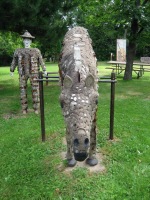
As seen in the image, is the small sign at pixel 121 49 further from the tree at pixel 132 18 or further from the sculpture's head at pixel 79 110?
the sculpture's head at pixel 79 110

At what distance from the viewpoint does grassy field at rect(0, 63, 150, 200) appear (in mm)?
3611

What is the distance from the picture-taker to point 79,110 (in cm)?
292

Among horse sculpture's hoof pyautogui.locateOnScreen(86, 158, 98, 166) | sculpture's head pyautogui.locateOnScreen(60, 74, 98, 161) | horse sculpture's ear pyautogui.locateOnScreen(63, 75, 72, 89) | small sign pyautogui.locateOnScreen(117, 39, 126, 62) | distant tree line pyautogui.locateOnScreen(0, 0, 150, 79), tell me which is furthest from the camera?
small sign pyautogui.locateOnScreen(117, 39, 126, 62)

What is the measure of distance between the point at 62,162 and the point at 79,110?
178 cm

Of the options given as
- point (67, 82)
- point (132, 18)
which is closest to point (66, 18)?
point (132, 18)

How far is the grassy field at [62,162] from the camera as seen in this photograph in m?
3.61

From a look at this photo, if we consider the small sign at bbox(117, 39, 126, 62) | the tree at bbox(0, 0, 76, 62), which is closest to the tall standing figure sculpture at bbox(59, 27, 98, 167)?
the tree at bbox(0, 0, 76, 62)

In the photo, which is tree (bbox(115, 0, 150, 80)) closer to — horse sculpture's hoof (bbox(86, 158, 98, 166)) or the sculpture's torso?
the sculpture's torso

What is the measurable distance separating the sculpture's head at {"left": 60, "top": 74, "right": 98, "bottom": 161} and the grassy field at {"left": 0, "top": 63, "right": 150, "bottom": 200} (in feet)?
3.72

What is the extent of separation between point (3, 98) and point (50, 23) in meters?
3.52

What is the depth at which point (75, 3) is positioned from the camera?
1059cm

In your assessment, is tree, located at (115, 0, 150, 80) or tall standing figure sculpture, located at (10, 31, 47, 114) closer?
tall standing figure sculpture, located at (10, 31, 47, 114)

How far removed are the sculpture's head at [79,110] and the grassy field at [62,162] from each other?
1134 mm

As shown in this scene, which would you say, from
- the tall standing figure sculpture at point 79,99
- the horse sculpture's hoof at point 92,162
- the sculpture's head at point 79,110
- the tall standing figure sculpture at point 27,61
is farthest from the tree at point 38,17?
the sculpture's head at point 79,110
